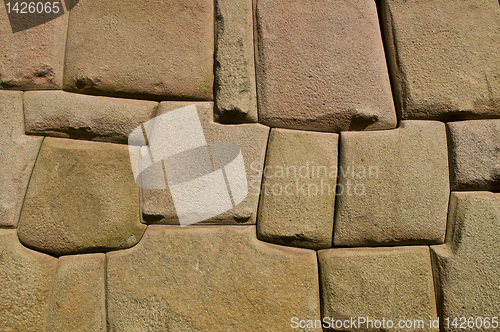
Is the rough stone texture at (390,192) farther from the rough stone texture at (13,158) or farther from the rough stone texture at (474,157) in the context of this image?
the rough stone texture at (13,158)

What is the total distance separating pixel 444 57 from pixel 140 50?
0.92 metres

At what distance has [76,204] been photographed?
822 mm

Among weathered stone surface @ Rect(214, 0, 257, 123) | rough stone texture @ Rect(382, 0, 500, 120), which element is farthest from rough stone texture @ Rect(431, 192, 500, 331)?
weathered stone surface @ Rect(214, 0, 257, 123)

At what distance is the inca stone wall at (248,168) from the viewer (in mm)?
820

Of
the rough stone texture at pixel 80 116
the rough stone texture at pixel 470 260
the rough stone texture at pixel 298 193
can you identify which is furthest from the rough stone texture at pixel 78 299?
the rough stone texture at pixel 470 260

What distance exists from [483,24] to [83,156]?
1.28 meters

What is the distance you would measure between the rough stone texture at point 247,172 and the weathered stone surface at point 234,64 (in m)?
0.03

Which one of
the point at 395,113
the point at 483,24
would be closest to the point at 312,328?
the point at 395,113

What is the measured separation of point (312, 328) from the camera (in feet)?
2.70

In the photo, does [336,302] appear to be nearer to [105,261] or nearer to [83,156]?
[105,261]

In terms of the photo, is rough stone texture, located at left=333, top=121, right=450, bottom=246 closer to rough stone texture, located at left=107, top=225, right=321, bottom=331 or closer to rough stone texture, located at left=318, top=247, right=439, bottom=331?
rough stone texture, located at left=318, top=247, right=439, bottom=331

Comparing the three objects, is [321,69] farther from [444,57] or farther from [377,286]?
[377,286]

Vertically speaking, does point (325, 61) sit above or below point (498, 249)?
above

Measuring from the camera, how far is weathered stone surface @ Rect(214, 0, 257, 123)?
86cm
